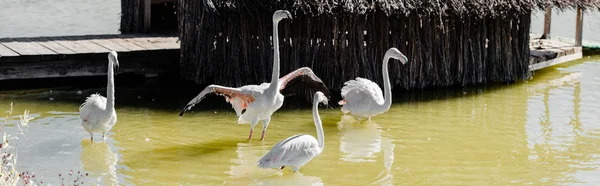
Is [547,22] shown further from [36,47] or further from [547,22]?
[36,47]

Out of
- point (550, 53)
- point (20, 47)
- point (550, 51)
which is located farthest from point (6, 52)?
point (550, 51)

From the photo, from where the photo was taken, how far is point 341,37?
1277 centimetres

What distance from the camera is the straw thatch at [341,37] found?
1243cm

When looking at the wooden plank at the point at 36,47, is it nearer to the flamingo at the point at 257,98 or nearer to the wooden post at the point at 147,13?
the wooden post at the point at 147,13

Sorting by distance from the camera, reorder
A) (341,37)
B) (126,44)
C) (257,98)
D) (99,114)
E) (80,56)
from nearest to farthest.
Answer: (99,114) → (257,98) → (341,37) → (80,56) → (126,44)

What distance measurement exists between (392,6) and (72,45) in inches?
189

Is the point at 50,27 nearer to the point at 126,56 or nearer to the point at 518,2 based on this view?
the point at 126,56

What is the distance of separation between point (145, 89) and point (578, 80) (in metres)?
6.99

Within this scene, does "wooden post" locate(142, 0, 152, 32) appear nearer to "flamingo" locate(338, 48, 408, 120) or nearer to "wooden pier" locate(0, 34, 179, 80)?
"wooden pier" locate(0, 34, 179, 80)

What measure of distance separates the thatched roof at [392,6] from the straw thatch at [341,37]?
13 mm

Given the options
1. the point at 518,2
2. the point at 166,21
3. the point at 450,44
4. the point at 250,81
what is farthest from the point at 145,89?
the point at 518,2

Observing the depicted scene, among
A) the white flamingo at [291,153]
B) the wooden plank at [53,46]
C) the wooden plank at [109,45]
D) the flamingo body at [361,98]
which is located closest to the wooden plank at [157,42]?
the wooden plank at [109,45]

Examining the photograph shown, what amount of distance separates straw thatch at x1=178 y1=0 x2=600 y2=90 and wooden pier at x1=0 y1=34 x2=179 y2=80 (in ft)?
1.78

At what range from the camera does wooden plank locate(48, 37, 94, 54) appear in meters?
13.0
